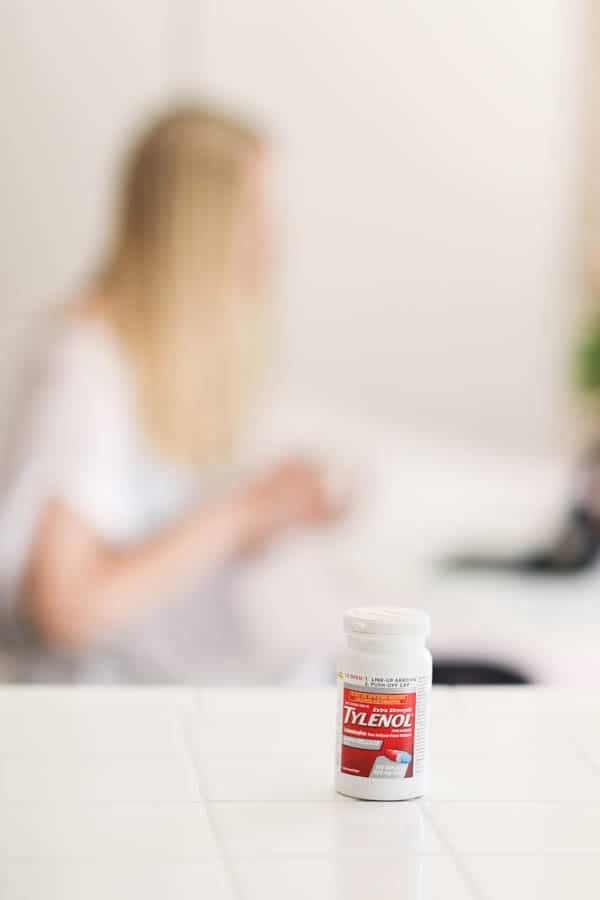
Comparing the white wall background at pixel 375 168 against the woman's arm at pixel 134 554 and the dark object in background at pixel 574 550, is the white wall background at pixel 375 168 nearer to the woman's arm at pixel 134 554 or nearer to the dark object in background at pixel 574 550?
the dark object in background at pixel 574 550

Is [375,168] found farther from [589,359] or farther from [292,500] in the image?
[292,500]

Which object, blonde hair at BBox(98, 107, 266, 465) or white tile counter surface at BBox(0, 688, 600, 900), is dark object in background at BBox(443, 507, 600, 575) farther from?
white tile counter surface at BBox(0, 688, 600, 900)

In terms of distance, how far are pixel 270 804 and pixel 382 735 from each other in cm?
7

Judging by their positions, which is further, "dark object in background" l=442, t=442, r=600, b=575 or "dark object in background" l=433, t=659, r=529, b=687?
"dark object in background" l=442, t=442, r=600, b=575

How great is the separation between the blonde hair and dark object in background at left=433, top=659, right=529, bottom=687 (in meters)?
0.55

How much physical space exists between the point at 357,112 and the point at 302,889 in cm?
293

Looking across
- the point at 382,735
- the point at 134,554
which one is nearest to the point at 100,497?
the point at 134,554

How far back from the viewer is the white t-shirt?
1.80m

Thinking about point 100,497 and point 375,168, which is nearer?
point 100,497

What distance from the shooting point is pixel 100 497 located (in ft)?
5.97

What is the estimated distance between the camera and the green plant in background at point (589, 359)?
3.27 meters

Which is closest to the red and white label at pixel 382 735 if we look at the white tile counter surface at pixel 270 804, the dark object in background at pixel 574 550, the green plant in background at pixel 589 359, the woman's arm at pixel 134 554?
the white tile counter surface at pixel 270 804

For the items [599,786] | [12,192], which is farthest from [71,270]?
[599,786]

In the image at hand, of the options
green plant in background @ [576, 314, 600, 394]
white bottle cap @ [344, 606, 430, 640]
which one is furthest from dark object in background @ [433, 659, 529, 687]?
green plant in background @ [576, 314, 600, 394]
